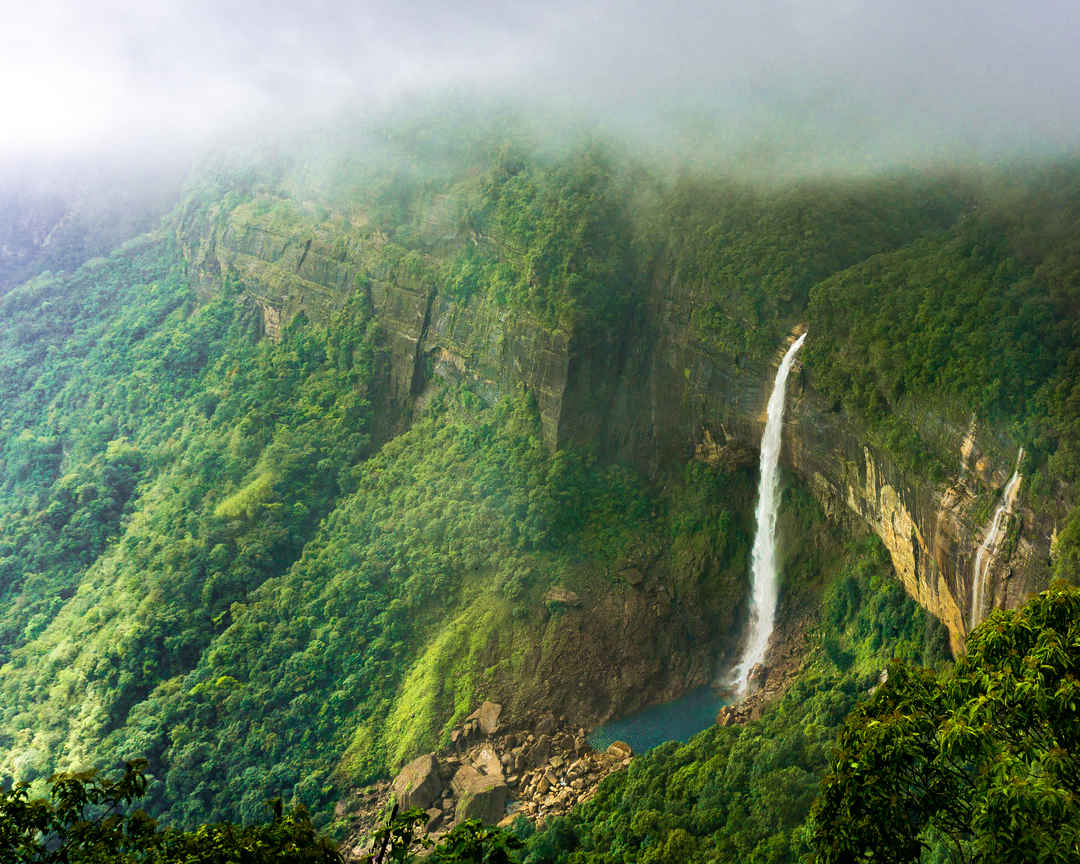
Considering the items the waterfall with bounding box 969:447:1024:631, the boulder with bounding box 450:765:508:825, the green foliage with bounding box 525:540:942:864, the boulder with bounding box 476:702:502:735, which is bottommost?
the boulder with bounding box 450:765:508:825

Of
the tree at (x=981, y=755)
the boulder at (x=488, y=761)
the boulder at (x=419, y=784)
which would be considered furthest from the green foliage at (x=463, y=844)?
the boulder at (x=488, y=761)

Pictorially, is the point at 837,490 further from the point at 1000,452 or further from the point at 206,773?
the point at 206,773

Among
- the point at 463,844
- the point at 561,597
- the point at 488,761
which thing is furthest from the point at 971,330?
the point at 488,761

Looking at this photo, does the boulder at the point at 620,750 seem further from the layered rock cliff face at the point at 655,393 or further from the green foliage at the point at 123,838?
the green foliage at the point at 123,838

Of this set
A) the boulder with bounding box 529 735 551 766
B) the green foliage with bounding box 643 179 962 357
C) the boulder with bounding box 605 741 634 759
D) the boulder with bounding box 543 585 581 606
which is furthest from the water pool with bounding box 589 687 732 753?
the green foliage with bounding box 643 179 962 357


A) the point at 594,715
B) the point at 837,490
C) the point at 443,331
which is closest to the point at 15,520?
the point at 443,331

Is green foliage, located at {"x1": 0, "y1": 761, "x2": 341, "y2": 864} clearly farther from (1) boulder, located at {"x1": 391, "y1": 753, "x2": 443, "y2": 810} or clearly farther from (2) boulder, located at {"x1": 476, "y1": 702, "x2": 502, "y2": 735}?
(2) boulder, located at {"x1": 476, "y1": 702, "x2": 502, "y2": 735}

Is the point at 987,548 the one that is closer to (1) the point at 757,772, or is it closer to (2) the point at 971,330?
(2) the point at 971,330
